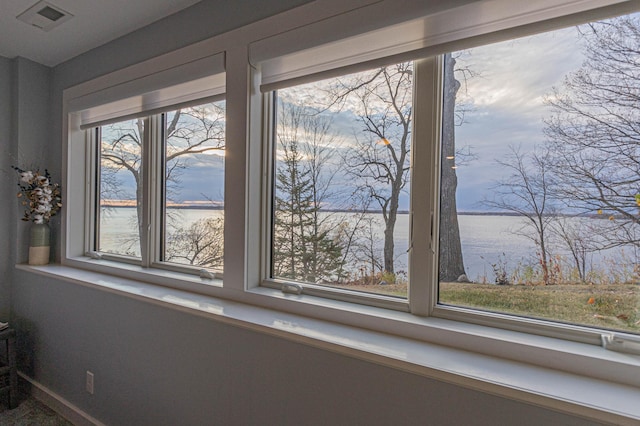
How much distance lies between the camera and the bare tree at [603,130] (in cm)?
102

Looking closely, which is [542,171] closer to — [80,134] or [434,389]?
[434,389]

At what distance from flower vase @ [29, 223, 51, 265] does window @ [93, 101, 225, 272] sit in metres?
0.36

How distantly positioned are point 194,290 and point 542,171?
67.7 inches

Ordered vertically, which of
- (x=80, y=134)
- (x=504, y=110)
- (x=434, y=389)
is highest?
(x=80, y=134)

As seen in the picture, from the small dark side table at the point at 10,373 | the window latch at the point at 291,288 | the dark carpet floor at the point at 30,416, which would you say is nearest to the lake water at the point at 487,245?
the window latch at the point at 291,288

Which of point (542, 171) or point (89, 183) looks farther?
point (89, 183)

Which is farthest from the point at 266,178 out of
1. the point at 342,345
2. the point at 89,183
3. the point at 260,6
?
the point at 89,183

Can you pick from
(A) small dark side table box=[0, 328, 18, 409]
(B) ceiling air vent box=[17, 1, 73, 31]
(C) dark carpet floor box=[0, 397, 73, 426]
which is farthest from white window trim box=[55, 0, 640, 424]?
(C) dark carpet floor box=[0, 397, 73, 426]

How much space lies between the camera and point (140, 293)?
1803mm

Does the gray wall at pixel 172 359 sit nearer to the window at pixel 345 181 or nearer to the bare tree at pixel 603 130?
the window at pixel 345 181

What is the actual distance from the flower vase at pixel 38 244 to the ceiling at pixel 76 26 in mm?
1304

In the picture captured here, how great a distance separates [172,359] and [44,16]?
2.12 metres

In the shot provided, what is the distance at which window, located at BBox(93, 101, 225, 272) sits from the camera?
6.48ft

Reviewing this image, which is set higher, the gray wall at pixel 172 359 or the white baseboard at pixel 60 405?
the gray wall at pixel 172 359
